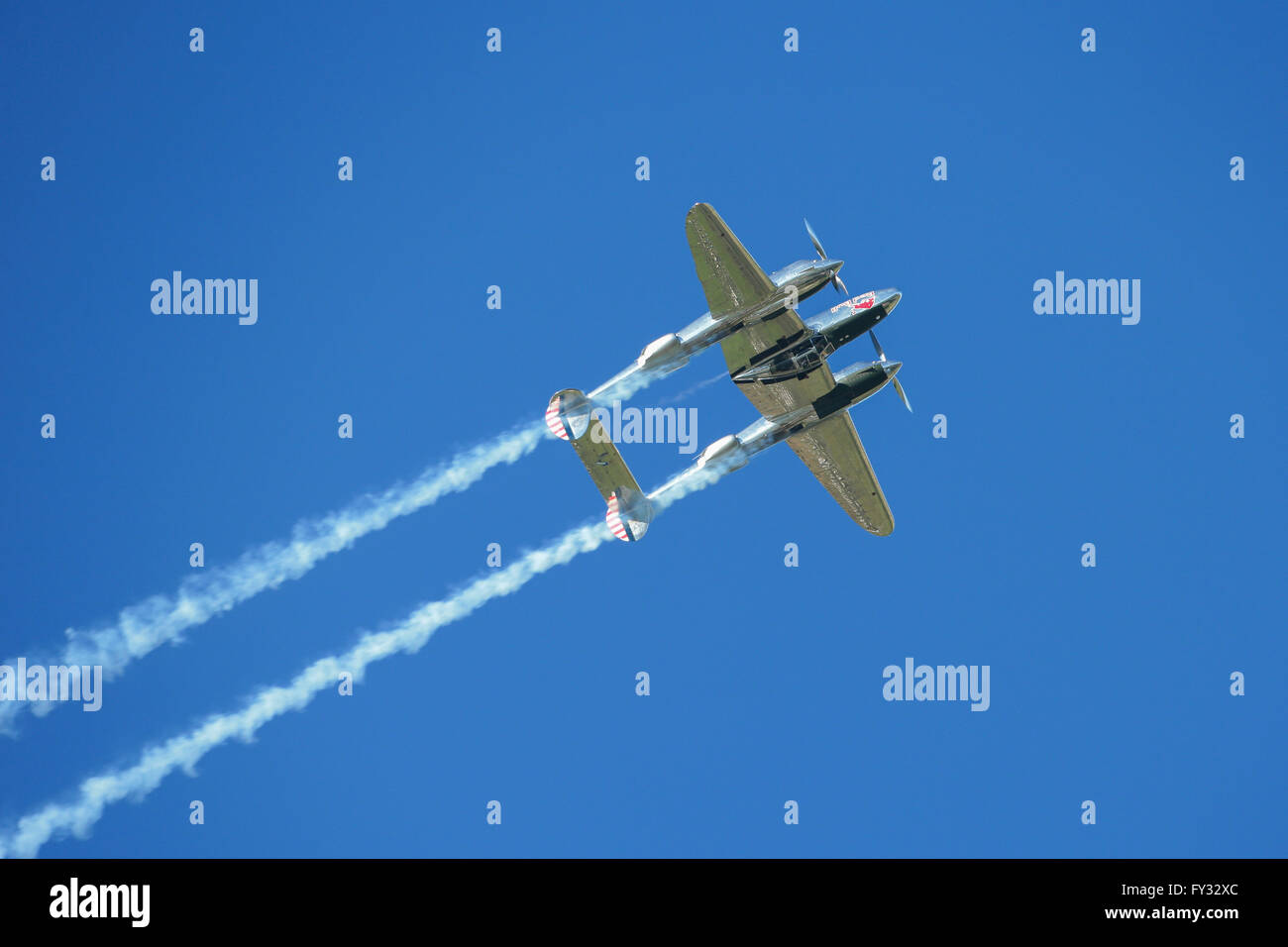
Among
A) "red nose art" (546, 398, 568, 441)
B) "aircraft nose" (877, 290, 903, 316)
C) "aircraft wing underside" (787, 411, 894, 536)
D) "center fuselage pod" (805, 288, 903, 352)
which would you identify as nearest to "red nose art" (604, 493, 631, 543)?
"red nose art" (546, 398, 568, 441)

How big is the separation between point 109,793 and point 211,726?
196 inches

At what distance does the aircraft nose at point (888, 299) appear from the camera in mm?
53906

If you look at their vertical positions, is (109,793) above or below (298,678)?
below

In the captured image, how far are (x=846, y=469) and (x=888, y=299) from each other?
29.3ft

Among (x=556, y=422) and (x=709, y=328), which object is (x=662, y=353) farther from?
(x=556, y=422)

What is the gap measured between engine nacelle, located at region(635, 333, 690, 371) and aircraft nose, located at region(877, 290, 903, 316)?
8830mm

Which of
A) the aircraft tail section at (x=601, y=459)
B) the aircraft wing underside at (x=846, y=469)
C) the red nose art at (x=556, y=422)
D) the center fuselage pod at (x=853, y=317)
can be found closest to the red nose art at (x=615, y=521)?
the aircraft tail section at (x=601, y=459)

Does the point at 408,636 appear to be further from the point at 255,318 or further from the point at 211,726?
the point at 255,318

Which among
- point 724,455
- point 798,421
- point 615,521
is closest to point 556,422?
point 615,521

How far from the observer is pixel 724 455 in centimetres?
5609

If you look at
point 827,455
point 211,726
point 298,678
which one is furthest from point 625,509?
point 211,726

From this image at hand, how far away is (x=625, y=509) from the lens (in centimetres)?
5625

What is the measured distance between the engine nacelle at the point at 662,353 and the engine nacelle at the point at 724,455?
4548 mm
